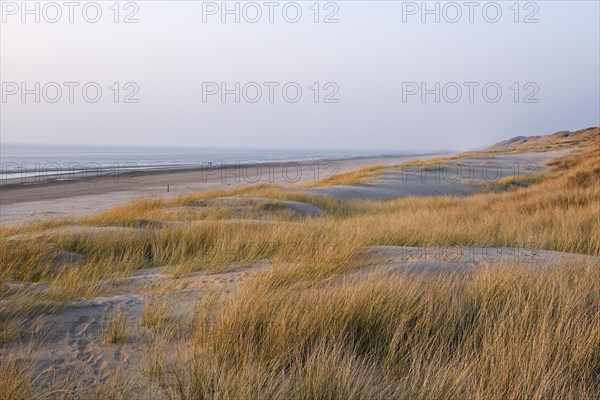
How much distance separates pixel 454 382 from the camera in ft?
6.84

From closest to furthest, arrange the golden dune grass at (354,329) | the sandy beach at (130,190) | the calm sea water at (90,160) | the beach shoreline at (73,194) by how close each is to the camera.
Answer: the golden dune grass at (354,329) → the beach shoreline at (73,194) → the sandy beach at (130,190) → the calm sea water at (90,160)

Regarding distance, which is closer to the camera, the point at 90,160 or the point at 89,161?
the point at 89,161

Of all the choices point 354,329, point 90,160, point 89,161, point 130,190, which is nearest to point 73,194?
point 130,190

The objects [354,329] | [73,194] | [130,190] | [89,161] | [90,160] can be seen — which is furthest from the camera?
[90,160]

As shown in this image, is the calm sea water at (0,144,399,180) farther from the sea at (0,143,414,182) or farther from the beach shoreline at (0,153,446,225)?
the beach shoreline at (0,153,446,225)

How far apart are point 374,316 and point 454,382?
94 centimetres

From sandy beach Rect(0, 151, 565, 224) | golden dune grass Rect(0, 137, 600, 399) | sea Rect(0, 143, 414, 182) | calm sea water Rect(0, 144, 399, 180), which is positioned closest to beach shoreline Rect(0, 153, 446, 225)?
sandy beach Rect(0, 151, 565, 224)

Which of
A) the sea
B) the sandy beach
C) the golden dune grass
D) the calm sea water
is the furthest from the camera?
the calm sea water

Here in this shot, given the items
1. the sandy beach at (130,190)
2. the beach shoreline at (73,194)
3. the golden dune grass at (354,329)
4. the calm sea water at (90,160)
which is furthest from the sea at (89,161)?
the golden dune grass at (354,329)

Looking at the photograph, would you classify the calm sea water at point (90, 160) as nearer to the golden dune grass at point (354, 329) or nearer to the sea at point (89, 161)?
the sea at point (89, 161)

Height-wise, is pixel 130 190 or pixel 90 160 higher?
pixel 90 160

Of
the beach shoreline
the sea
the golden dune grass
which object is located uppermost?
the sea

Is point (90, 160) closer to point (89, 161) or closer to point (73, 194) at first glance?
point (89, 161)

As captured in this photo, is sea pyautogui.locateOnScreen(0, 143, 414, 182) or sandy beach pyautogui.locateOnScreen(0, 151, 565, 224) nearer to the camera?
sandy beach pyautogui.locateOnScreen(0, 151, 565, 224)
